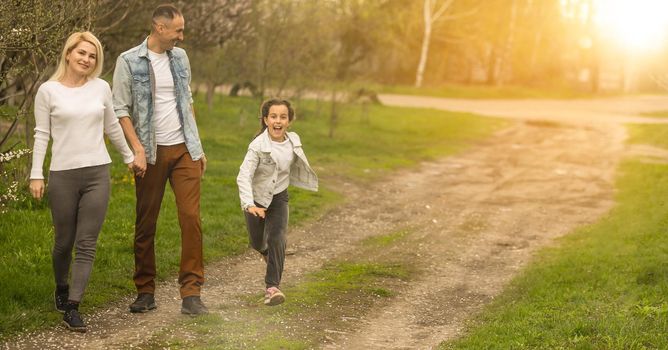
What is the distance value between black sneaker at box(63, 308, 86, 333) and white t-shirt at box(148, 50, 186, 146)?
1486 millimetres

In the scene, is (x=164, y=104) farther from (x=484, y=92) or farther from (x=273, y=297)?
(x=484, y=92)

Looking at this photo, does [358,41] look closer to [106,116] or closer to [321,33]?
[321,33]

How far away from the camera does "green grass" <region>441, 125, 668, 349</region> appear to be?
7.27 meters

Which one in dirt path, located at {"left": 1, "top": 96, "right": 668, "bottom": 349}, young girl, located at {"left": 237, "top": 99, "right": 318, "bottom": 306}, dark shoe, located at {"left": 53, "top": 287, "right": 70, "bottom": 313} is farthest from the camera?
young girl, located at {"left": 237, "top": 99, "right": 318, "bottom": 306}

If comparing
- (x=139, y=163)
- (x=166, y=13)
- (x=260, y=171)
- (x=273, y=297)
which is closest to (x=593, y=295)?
(x=273, y=297)

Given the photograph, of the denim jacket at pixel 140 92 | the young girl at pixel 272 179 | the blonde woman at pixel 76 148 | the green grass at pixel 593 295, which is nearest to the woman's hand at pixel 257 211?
the young girl at pixel 272 179

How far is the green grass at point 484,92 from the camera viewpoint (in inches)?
1901

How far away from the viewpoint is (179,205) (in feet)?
24.1

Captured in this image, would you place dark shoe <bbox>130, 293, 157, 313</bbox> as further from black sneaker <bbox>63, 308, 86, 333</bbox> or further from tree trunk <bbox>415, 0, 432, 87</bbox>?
tree trunk <bbox>415, 0, 432, 87</bbox>

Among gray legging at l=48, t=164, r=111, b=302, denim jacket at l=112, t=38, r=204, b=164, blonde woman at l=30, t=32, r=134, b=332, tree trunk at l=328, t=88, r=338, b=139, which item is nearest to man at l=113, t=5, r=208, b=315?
denim jacket at l=112, t=38, r=204, b=164

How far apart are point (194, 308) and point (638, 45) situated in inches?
2304

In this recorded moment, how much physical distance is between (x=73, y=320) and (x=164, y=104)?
1.84m

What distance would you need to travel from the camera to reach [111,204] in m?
12.3

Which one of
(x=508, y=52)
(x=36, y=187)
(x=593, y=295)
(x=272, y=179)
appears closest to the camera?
(x=36, y=187)
